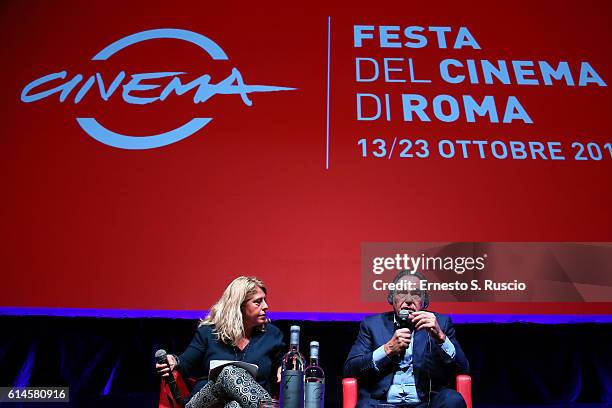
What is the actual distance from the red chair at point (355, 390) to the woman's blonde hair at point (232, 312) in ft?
1.55

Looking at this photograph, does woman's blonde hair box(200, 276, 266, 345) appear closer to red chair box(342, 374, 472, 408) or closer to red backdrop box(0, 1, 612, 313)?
red chair box(342, 374, 472, 408)

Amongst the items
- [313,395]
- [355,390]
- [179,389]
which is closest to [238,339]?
[179,389]

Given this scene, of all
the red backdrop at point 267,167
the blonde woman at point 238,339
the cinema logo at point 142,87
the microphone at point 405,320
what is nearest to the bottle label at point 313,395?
the microphone at point 405,320

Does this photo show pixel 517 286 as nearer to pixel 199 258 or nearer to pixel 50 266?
pixel 199 258

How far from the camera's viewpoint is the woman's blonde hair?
121 inches

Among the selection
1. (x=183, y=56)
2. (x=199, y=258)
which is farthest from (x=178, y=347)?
(x=183, y=56)

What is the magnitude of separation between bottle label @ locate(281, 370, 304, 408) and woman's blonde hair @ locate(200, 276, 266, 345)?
654 millimetres

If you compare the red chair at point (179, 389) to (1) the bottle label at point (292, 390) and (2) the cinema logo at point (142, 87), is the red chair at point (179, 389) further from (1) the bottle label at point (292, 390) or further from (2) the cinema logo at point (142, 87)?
(2) the cinema logo at point (142, 87)

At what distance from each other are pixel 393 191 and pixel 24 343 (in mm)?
2301

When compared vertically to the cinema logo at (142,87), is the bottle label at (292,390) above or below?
below

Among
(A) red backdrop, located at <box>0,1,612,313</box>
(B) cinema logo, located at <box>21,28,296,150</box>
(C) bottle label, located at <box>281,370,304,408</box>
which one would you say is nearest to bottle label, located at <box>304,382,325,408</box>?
(C) bottle label, located at <box>281,370,304,408</box>

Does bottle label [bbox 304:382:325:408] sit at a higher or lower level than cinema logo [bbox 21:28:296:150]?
lower

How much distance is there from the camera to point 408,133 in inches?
161

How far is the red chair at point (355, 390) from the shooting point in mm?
2930
